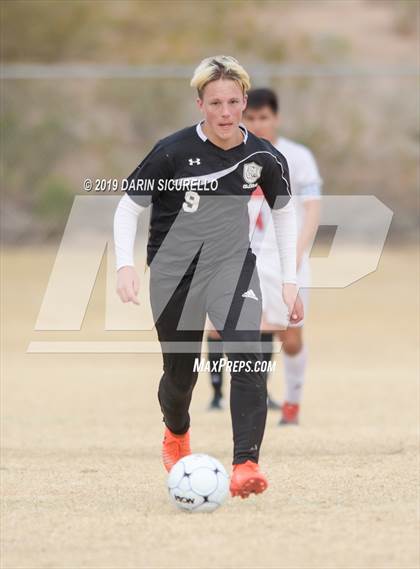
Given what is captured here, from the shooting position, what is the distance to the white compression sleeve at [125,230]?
5.80 m

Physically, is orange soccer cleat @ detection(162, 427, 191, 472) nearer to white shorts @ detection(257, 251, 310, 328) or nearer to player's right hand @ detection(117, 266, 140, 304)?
player's right hand @ detection(117, 266, 140, 304)

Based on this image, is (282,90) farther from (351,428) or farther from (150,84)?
(351,428)

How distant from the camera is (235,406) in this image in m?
5.65

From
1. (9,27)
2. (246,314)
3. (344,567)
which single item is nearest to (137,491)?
(246,314)

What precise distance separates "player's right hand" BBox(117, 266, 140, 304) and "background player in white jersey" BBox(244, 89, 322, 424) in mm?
2559

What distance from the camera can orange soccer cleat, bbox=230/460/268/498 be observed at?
5457mm

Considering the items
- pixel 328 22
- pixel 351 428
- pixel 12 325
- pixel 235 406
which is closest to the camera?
pixel 235 406

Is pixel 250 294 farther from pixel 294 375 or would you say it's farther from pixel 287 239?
pixel 294 375

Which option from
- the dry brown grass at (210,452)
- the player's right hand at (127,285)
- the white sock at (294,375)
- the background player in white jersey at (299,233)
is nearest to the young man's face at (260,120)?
the background player in white jersey at (299,233)

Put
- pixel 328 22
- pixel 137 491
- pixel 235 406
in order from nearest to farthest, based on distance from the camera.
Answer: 1. pixel 235 406
2. pixel 137 491
3. pixel 328 22

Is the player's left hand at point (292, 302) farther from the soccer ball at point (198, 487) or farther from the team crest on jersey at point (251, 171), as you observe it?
the soccer ball at point (198, 487)

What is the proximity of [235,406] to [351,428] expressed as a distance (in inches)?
114

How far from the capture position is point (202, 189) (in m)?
5.81

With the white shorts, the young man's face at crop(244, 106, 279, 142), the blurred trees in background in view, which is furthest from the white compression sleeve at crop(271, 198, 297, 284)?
the blurred trees in background
